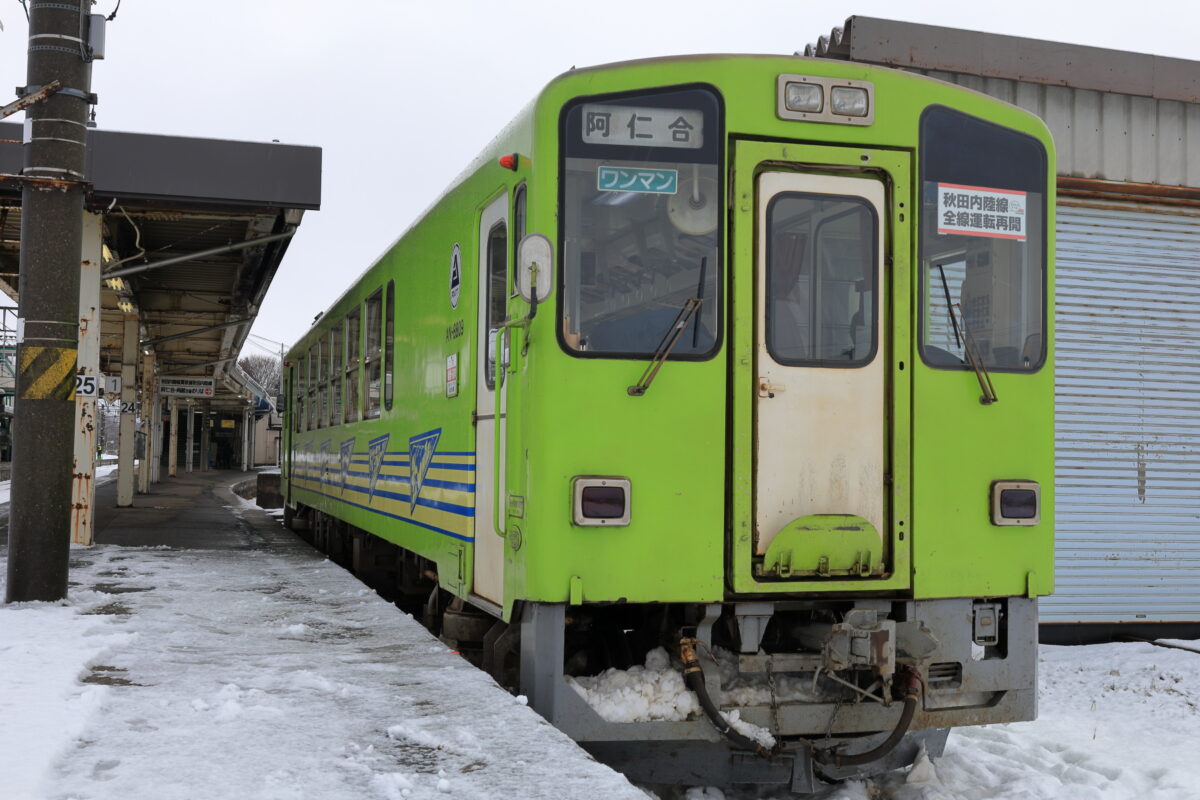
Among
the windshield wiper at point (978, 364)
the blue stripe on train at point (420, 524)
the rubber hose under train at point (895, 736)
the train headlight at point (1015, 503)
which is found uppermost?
the windshield wiper at point (978, 364)

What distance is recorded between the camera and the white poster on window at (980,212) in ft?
17.8

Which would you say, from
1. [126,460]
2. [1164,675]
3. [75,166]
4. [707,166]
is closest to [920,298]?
[707,166]

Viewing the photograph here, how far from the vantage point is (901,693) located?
506 cm

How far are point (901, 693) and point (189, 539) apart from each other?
1190 cm

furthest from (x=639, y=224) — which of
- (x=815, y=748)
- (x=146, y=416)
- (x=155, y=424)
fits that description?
(x=155, y=424)

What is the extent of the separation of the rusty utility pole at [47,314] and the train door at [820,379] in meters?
4.77

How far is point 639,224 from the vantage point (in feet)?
16.6

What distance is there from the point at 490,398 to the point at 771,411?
1.38m

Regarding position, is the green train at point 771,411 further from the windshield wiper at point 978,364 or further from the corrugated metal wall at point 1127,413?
the corrugated metal wall at point 1127,413

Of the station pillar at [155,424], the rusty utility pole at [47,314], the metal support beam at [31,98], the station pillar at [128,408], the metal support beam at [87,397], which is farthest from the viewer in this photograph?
the station pillar at [155,424]

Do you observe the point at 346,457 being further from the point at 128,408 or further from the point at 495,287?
the point at 128,408

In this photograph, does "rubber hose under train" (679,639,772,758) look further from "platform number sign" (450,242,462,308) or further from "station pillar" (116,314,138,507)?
"station pillar" (116,314,138,507)

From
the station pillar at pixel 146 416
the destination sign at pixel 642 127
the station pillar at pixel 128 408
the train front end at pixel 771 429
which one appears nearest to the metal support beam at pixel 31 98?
the train front end at pixel 771 429

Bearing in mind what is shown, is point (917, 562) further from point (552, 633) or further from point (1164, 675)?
point (1164, 675)
